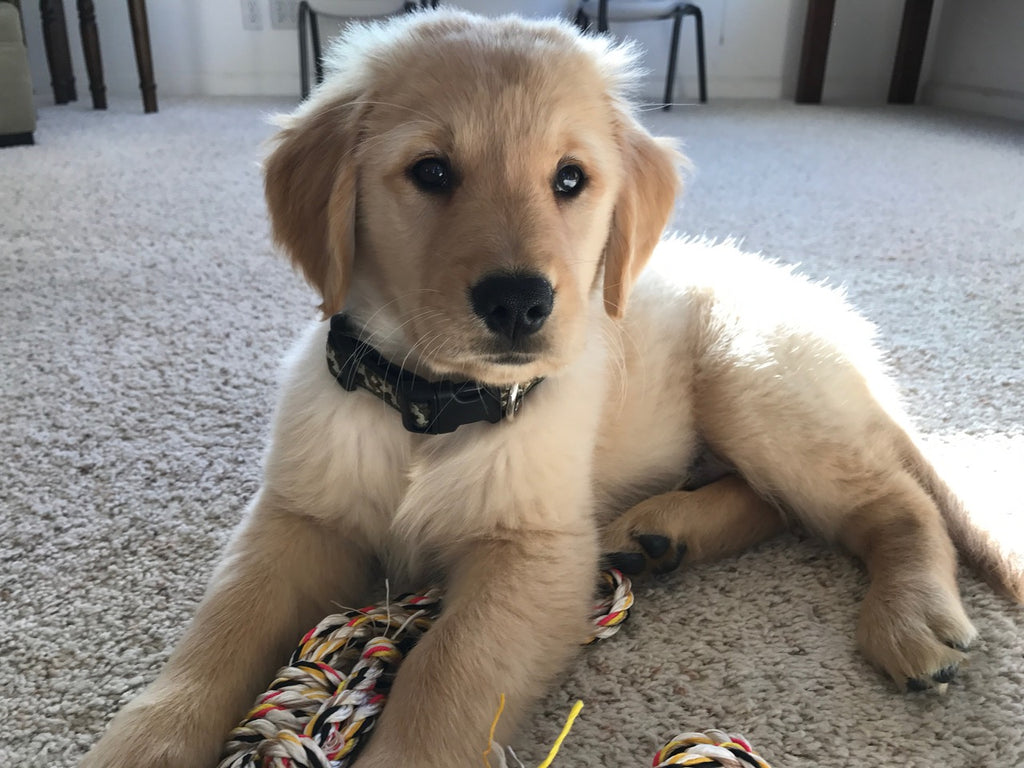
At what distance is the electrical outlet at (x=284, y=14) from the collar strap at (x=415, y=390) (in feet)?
18.0

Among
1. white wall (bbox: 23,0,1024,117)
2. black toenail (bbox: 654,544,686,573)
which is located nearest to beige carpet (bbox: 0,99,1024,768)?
black toenail (bbox: 654,544,686,573)

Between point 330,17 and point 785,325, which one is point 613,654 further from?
point 330,17

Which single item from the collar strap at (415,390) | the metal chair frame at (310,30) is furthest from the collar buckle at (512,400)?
the metal chair frame at (310,30)

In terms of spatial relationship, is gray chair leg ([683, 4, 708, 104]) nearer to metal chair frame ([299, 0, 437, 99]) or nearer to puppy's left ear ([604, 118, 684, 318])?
metal chair frame ([299, 0, 437, 99])

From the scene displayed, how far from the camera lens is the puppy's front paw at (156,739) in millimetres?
894

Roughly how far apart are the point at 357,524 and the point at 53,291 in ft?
5.01

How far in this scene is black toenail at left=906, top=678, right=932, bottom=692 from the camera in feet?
3.48

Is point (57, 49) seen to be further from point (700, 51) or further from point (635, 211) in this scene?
point (635, 211)

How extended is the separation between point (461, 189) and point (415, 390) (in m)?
0.27

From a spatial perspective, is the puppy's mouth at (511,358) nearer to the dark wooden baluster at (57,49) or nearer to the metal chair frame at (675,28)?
the metal chair frame at (675,28)

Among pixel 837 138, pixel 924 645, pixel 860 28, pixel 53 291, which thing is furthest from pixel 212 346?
pixel 860 28

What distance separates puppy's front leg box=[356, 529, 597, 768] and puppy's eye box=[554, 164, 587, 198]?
471 mm

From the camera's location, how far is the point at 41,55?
18.2 ft

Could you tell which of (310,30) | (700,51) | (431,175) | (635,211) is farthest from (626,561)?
(310,30)
